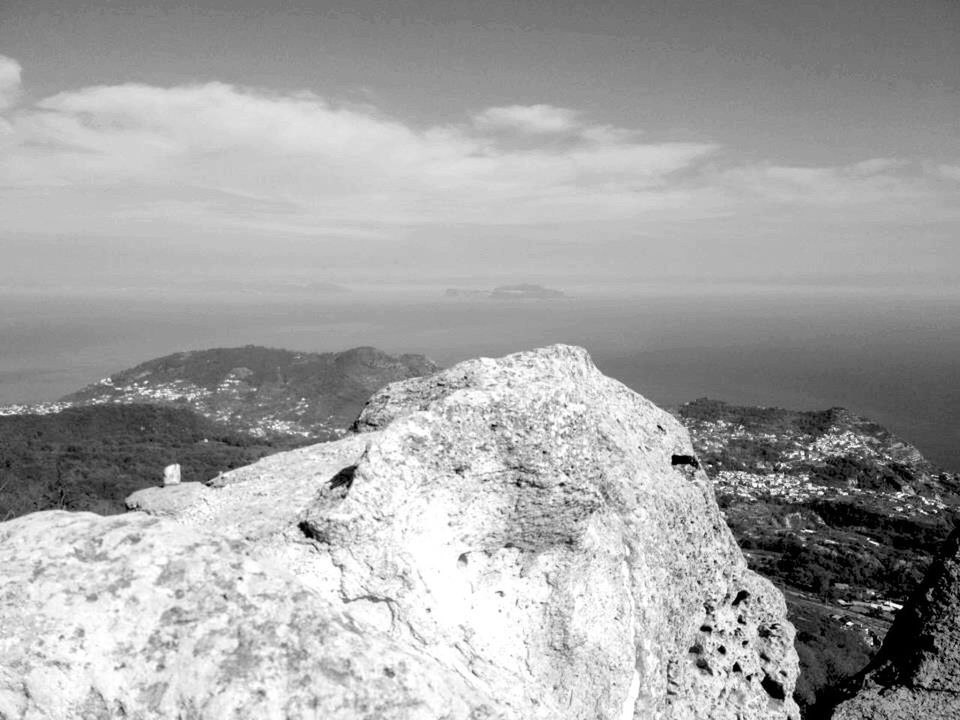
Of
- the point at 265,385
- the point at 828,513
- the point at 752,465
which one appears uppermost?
the point at 265,385

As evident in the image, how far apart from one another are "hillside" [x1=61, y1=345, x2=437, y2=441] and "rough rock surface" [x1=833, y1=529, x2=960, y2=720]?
92.0m

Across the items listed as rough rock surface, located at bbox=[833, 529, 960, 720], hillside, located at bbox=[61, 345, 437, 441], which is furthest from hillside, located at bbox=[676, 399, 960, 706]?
hillside, located at bbox=[61, 345, 437, 441]

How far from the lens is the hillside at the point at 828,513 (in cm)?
3981

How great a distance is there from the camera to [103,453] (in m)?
61.9

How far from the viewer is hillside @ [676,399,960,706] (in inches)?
1567

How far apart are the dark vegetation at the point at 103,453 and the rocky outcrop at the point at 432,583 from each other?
29.6 m

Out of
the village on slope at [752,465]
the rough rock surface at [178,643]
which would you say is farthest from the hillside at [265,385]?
the rough rock surface at [178,643]

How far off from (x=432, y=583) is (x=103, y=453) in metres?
67.5

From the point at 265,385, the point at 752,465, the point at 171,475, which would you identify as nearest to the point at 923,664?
the point at 171,475

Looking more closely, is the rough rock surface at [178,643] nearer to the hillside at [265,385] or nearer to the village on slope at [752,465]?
the village on slope at [752,465]

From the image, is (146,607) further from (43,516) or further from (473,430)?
(473,430)

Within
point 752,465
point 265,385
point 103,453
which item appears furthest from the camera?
point 265,385

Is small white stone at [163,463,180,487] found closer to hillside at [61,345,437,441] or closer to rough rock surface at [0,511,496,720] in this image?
rough rock surface at [0,511,496,720]

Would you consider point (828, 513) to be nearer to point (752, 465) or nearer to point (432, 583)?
point (752, 465)
